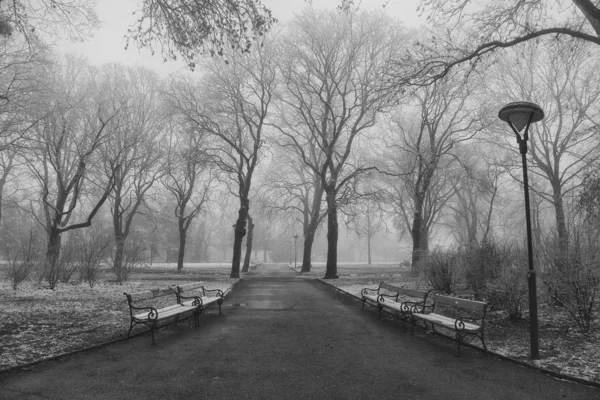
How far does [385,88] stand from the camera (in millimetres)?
9297

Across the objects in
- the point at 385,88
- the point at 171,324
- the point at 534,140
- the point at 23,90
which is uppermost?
the point at 534,140

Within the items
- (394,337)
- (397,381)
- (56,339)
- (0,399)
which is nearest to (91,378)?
(0,399)

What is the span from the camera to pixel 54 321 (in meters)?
7.83

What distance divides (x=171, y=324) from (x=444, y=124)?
2314 cm

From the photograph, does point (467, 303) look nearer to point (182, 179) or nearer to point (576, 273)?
point (576, 273)

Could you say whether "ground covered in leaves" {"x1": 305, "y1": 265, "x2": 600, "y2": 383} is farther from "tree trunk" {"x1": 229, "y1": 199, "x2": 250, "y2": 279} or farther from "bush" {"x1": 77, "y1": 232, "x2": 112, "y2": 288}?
"tree trunk" {"x1": 229, "y1": 199, "x2": 250, "y2": 279}

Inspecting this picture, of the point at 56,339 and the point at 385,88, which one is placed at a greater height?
the point at 385,88

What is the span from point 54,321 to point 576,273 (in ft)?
32.7

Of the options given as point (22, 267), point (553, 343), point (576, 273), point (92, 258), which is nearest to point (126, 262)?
point (92, 258)

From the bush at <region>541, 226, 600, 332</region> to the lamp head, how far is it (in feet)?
9.22

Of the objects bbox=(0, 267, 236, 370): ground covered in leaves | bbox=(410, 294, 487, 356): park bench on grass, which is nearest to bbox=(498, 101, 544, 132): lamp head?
bbox=(410, 294, 487, 356): park bench on grass

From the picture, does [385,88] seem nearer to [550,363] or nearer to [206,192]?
[550,363]

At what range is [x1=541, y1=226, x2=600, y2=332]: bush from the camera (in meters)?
6.93

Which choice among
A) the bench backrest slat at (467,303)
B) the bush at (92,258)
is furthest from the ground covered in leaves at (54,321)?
the bench backrest slat at (467,303)
